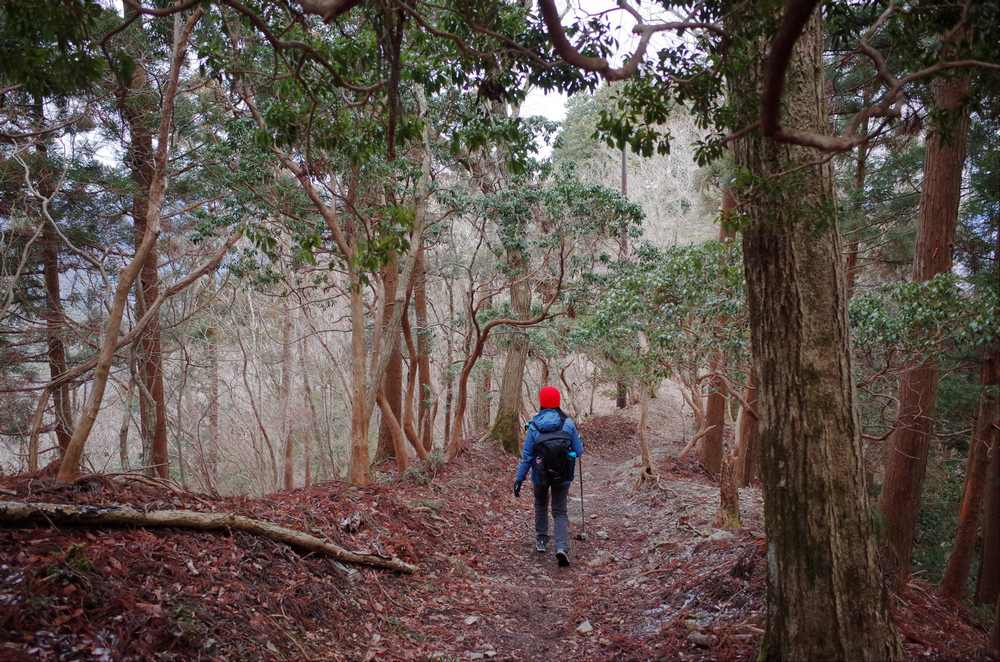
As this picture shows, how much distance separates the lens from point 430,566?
236 inches

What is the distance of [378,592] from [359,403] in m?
3.03

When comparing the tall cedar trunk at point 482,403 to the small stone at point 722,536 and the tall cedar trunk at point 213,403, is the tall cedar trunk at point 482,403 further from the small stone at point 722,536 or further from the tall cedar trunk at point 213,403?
the small stone at point 722,536

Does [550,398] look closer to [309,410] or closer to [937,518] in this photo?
[937,518]

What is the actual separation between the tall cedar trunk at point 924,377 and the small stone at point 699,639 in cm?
467

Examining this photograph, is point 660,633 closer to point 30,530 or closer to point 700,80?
point 700,80

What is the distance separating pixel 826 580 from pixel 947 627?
2055 millimetres

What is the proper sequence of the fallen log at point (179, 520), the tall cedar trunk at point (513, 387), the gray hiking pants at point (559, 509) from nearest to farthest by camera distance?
the fallen log at point (179, 520)
the gray hiking pants at point (559, 509)
the tall cedar trunk at point (513, 387)

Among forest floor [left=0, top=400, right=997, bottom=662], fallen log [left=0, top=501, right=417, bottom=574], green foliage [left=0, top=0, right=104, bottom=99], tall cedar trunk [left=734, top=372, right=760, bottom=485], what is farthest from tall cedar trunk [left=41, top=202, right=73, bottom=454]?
tall cedar trunk [left=734, top=372, right=760, bottom=485]

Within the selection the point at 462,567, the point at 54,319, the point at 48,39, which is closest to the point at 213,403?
the point at 54,319

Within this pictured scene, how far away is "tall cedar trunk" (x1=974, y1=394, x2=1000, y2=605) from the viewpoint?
8328 millimetres

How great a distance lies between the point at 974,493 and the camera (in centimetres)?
858

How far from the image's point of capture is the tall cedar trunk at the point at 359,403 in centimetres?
743

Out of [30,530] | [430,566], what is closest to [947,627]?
[430,566]

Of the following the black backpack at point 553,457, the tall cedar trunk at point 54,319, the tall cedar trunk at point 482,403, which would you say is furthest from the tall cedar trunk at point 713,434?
the tall cedar trunk at point 54,319
